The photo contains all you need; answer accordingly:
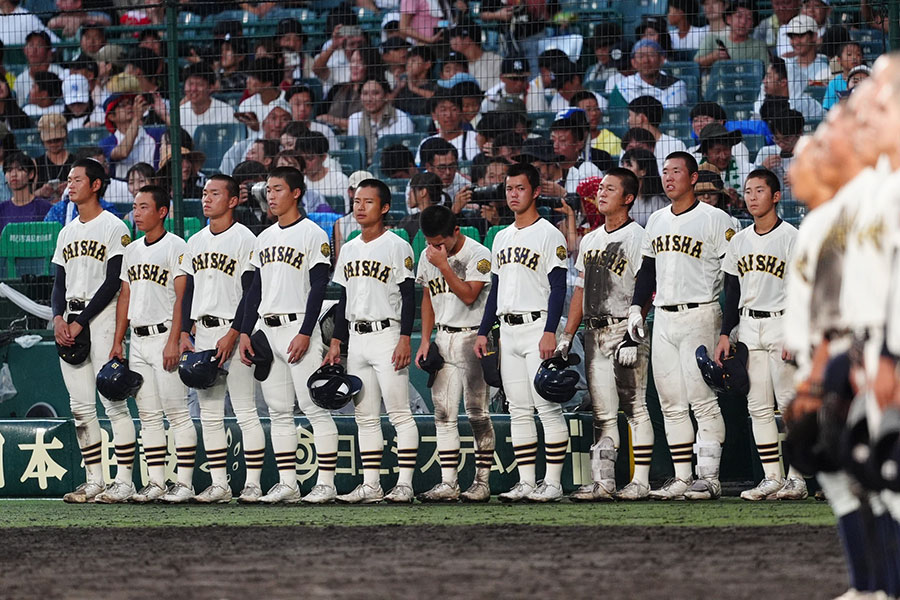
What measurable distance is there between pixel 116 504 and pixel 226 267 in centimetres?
186

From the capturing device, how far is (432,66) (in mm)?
12758

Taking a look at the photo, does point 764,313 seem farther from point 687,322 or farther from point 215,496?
point 215,496

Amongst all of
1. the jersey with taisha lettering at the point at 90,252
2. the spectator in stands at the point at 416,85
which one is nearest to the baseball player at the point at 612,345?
the jersey with taisha lettering at the point at 90,252

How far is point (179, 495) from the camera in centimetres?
927

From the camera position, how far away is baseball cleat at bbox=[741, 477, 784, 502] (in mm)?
8398

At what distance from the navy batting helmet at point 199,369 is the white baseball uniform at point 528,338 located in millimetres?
1991

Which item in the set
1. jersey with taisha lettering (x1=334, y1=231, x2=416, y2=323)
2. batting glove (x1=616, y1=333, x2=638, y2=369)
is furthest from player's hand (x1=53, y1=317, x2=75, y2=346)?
batting glove (x1=616, y1=333, x2=638, y2=369)

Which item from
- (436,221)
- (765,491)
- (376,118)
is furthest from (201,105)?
(765,491)

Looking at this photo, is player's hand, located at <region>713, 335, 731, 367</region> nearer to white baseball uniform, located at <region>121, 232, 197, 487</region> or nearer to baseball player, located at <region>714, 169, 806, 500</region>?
baseball player, located at <region>714, 169, 806, 500</region>

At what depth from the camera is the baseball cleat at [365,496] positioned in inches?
354

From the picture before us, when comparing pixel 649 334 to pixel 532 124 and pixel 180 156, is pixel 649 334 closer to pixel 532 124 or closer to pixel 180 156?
pixel 532 124

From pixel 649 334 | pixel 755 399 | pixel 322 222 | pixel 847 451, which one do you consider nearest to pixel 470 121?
pixel 322 222

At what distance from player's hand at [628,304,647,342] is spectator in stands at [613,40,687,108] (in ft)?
10.7

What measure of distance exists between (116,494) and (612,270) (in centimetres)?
385
